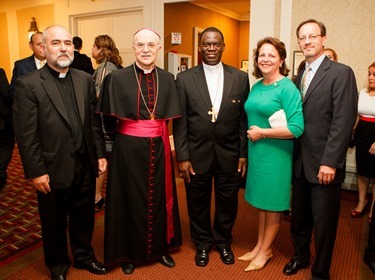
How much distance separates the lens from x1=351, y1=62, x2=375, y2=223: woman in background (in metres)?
3.42

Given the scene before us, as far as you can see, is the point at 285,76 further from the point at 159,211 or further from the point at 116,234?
the point at 116,234

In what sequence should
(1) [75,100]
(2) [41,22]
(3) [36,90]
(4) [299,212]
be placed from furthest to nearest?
1. (2) [41,22]
2. (4) [299,212]
3. (1) [75,100]
4. (3) [36,90]

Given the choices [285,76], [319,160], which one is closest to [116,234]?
[319,160]

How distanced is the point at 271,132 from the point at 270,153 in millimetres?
175

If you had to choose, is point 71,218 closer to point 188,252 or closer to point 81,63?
point 188,252

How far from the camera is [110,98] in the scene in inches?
91.5

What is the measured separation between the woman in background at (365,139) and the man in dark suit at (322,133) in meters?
1.42

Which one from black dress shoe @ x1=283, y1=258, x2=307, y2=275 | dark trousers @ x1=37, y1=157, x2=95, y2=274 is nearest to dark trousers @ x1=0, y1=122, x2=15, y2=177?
dark trousers @ x1=37, y1=157, x2=95, y2=274

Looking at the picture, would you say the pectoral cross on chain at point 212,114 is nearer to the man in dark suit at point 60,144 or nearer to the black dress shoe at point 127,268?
the man in dark suit at point 60,144

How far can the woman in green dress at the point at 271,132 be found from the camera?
219cm

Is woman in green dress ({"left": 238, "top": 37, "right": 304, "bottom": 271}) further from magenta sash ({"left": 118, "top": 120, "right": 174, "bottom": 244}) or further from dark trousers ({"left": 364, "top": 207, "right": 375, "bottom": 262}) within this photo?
dark trousers ({"left": 364, "top": 207, "right": 375, "bottom": 262})

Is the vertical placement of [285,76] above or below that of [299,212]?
above

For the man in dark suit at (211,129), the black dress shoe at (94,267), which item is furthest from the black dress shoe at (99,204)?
the man in dark suit at (211,129)

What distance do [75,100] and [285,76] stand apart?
1392mm
